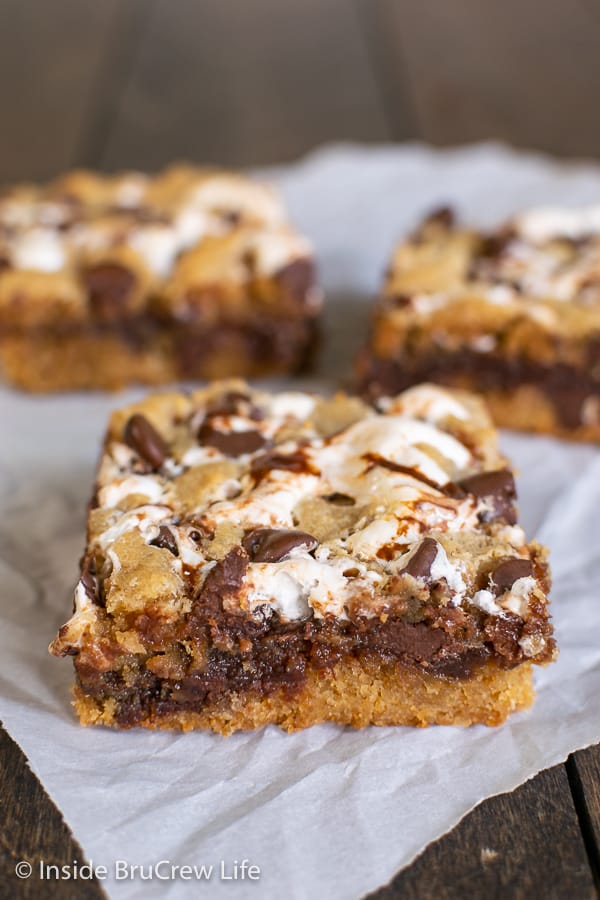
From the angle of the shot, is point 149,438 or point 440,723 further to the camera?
point 149,438

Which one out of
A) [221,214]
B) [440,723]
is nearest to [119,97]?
[221,214]

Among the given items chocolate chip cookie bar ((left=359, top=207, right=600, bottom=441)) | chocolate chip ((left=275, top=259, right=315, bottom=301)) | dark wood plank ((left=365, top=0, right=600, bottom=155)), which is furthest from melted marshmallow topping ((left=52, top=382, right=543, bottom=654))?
dark wood plank ((left=365, top=0, right=600, bottom=155))

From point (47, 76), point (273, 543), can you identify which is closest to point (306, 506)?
point (273, 543)

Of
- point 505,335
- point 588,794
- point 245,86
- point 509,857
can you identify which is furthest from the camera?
point 245,86

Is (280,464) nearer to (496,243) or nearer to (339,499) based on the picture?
(339,499)

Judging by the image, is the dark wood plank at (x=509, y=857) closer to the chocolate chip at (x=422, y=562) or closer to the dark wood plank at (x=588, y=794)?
the dark wood plank at (x=588, y=794)

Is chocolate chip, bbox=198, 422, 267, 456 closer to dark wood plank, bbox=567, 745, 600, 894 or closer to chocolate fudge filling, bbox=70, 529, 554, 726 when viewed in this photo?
chocolate fudge filling, bbox=70, 529, 554, 726

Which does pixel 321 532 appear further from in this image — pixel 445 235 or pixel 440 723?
pixel 445 235
